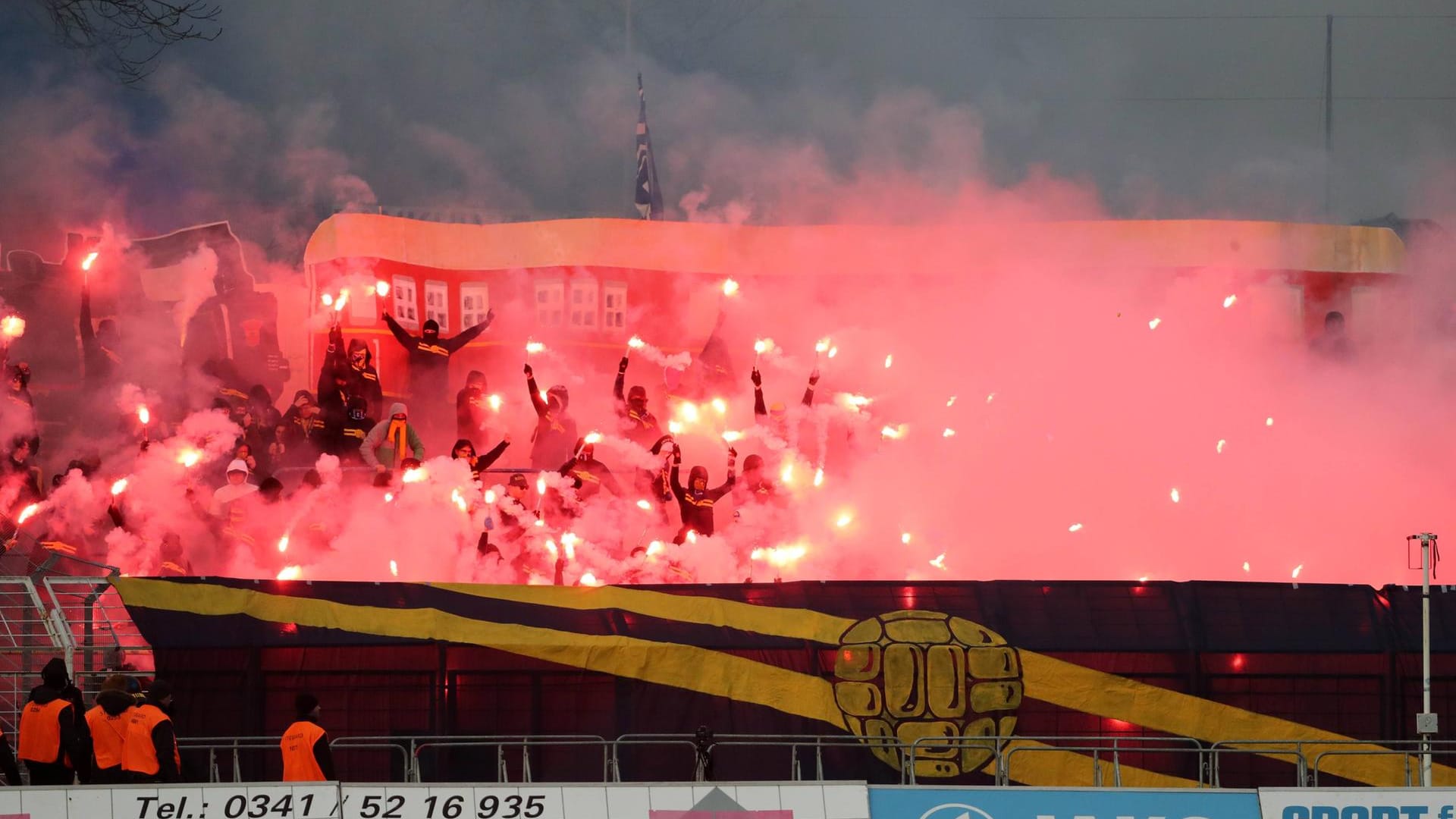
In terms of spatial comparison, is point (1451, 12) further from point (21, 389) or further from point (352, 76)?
point (21, 389)

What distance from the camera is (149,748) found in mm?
9031

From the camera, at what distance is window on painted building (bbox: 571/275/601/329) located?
2056 centimetres

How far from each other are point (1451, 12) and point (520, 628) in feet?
54.6

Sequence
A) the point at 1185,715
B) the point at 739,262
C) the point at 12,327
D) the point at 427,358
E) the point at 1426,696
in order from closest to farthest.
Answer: the point at 1426,696 < the point at 1185,715 < the point at 12,327 < the point at 427,358 < the point at 739,262

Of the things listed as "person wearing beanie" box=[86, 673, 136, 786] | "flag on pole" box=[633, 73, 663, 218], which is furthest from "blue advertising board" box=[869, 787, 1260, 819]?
"flag on pole" box=[633, 73, 663, 218]

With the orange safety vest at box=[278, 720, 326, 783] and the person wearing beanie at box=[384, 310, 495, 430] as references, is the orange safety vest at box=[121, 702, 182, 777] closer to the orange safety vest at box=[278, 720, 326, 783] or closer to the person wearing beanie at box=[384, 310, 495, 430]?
the orange safety vest at box=[278, 720, 326, 783]

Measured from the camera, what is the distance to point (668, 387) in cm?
2006

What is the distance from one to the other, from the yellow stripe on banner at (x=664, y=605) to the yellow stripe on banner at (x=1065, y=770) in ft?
5.79

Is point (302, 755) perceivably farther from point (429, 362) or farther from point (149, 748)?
point (429, 362)

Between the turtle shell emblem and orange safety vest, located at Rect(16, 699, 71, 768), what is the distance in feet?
17.9

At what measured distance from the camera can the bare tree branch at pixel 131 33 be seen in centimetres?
2003

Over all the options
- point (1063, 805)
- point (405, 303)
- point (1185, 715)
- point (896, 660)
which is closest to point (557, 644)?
point (896, 660)

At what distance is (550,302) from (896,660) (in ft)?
33.8

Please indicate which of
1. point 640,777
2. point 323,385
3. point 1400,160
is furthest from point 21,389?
point 1400,160
